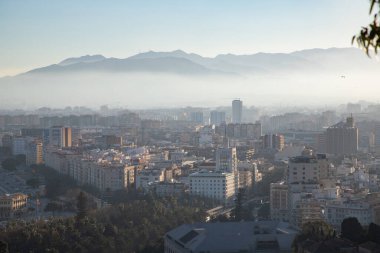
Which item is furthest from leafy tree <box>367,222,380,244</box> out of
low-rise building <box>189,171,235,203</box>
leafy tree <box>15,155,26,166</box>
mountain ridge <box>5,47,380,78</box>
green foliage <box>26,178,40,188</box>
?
mountain ridge <box>5,47,380,78</box>

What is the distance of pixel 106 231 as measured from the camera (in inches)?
374

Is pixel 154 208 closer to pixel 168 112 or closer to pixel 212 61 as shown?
pixel 168 112

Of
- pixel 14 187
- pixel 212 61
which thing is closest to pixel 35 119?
pixel 14 187

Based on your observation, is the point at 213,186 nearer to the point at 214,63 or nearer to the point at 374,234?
the point at 374,234

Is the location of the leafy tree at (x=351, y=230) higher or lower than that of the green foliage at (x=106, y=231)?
higher

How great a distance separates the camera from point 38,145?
22.0 m

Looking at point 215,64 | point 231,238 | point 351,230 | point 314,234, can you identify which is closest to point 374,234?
point 351,230

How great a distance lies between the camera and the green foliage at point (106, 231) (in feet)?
28.7

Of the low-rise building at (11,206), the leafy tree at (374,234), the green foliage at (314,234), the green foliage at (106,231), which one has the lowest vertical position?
the low-rise building at (11,206)

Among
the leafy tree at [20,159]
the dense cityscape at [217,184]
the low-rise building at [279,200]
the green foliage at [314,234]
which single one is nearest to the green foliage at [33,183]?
the dense cityscape at [217,184]

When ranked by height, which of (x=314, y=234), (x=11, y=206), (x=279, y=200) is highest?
(x=314, y=234)

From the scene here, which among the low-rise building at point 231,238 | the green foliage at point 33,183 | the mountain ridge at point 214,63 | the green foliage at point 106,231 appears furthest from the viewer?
the mountain ridge at point 214,63

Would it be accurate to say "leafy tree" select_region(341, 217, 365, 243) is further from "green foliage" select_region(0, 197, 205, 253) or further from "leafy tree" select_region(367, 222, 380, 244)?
"green foliage" select_region(0, 197, 205, 253)

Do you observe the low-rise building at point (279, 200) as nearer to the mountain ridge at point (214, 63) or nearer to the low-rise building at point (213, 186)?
the low-rise building at point (213, 186)
